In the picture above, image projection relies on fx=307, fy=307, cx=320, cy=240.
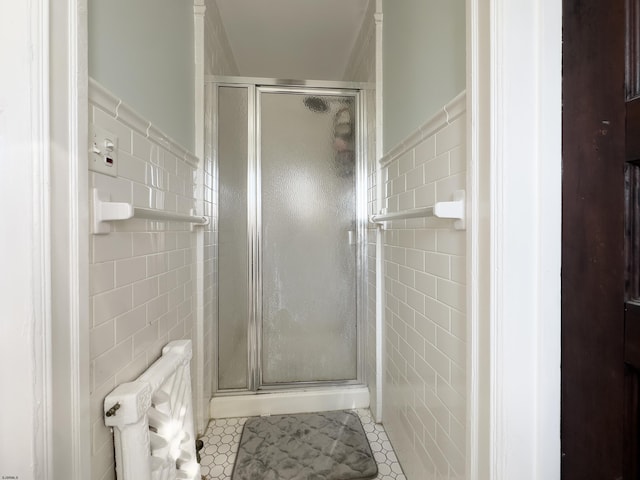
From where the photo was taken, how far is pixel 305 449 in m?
1.50

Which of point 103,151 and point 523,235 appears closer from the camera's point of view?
point 523,235

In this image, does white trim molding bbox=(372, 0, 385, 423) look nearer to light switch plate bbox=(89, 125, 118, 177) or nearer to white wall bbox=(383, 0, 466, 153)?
white wall bbox=(383, 0, 466, 153)

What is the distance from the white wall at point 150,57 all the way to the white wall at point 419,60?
954 mm

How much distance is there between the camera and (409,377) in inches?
50.4

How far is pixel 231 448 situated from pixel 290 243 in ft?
3.70

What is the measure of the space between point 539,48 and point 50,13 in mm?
963

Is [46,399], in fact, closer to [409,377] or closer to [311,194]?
[409,377]

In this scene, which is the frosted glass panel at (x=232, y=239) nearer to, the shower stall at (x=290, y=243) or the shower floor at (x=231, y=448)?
the shower stall at (x=290, y=243)

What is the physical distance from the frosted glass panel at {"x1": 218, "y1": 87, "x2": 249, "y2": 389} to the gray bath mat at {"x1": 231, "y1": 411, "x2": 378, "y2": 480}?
35cm

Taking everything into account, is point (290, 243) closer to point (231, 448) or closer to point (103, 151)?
point (231, 448)

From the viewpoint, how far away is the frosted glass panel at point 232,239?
6.12 feet

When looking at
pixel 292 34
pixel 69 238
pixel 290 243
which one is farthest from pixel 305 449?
pixel 292 34

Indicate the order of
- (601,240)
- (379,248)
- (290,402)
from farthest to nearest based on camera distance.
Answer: (290,402), (379,248), (601,240)

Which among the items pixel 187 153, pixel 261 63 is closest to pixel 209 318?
pixel 187 153
